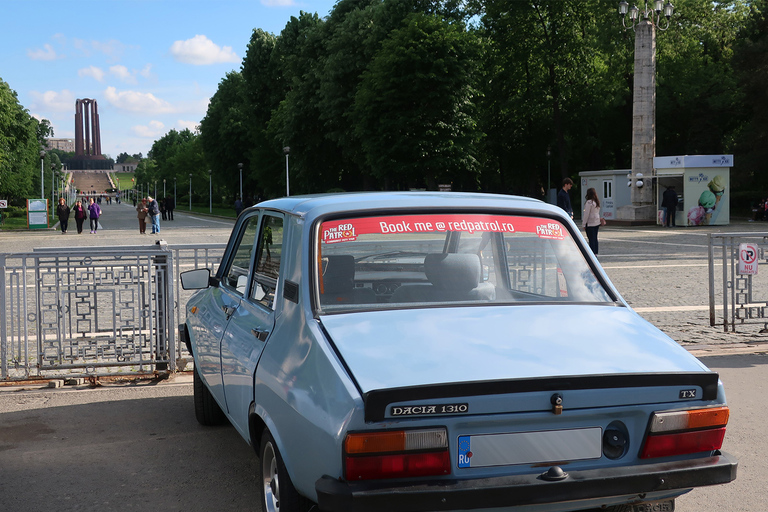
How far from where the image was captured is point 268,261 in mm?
4266

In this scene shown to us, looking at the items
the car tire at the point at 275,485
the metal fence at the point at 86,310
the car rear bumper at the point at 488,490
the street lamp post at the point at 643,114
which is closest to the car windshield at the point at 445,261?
the car tire at the point at 275,485

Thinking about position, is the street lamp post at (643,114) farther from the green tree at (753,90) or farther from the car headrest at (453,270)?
the car headrest at (453,270)

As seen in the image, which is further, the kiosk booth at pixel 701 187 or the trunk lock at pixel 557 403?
the kiosk booth at pixel 701 187

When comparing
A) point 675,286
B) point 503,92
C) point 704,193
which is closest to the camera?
point 675,286

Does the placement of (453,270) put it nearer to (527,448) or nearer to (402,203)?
(402,203)

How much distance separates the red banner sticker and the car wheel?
241cm

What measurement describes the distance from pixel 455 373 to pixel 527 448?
37 centimetres

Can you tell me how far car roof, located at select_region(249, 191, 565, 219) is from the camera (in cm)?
392

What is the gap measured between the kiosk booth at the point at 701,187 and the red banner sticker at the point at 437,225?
35.0 meters

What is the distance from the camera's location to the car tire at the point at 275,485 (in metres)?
3.31

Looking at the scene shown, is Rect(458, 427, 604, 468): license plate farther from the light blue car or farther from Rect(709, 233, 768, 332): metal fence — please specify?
Rect(709, 233, 768, 332): metal fence

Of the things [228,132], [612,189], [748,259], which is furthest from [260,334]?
[228,132]

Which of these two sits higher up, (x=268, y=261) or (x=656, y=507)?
(x=268, y=261)

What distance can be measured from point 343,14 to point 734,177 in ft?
89.6
